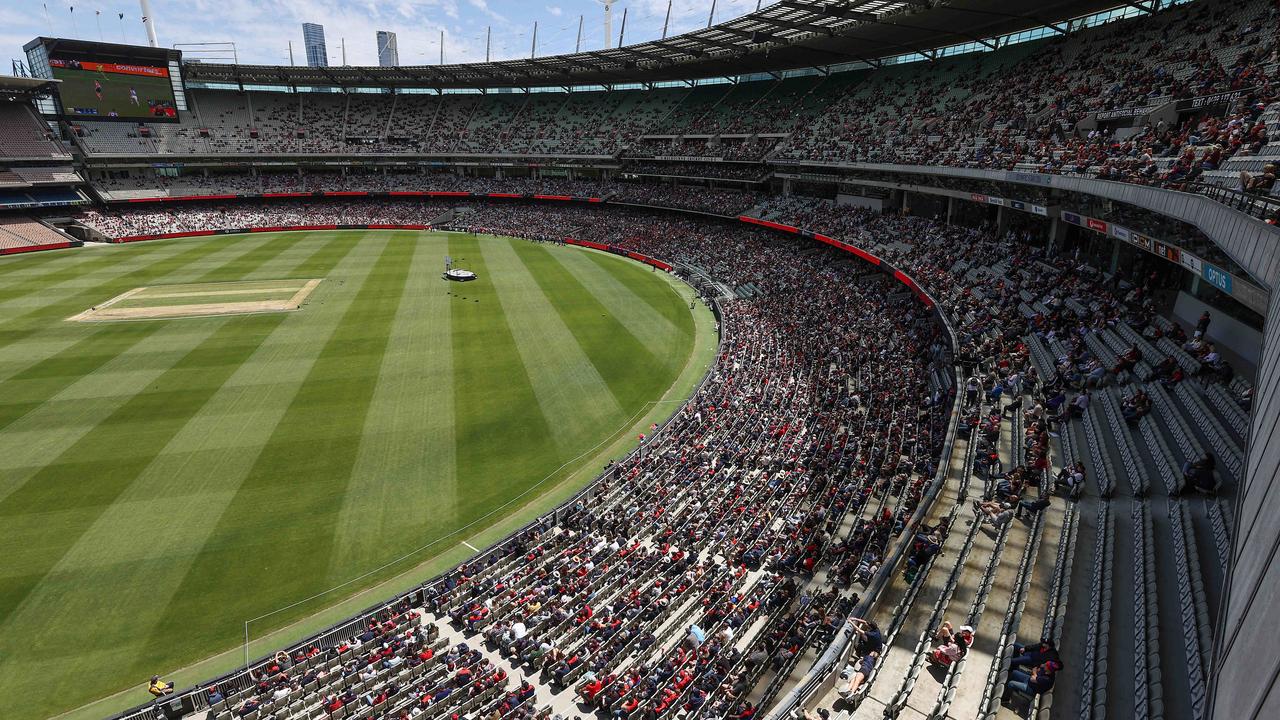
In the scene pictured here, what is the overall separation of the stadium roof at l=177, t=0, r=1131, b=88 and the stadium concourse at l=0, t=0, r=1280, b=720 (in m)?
1.30

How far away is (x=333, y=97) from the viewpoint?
282 ft

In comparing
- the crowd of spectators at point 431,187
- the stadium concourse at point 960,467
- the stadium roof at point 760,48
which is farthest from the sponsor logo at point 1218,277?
the crowd of spectators at point 431,187

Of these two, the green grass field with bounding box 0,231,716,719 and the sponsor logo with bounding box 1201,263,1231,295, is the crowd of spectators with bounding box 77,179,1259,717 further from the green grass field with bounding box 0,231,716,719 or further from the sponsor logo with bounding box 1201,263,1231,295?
the green grass field with bounding box 0,231,716,719

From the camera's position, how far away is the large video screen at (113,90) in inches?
2657

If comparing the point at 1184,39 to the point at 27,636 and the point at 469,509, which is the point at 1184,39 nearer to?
the point at 469,509

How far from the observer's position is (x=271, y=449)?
22.8 meters

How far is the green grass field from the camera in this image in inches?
607

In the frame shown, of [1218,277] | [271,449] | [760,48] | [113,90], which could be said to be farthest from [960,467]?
[113,90]

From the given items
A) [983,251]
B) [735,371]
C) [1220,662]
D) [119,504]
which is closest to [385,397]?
[119,504]

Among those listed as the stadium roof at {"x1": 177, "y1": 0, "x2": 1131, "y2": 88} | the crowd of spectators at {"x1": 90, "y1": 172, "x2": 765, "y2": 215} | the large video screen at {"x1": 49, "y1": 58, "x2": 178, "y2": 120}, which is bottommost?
the crowd of spectators at {"x1": 90, "y1": 172, "x2": 765, "y2": 215}

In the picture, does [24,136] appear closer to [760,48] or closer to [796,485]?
[760,48]

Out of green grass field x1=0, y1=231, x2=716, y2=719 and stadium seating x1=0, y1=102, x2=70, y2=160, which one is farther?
stadium seating x1=0, y1=102, x2=70, y2=160

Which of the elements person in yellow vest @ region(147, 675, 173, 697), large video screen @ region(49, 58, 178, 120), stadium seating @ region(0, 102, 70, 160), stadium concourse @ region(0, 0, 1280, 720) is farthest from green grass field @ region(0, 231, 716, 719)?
large video screen @ region(49, 58, 178, 120)

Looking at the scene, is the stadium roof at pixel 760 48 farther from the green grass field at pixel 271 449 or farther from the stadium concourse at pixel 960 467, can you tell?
the green grass field at pixel 271 449
